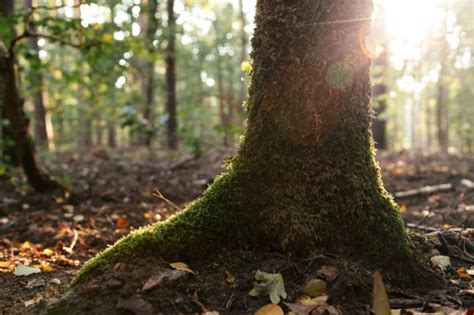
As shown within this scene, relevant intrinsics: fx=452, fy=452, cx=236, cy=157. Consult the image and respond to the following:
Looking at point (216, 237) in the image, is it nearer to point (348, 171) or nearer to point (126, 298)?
point (126, 298)

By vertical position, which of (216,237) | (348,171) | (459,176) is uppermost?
(348,171)

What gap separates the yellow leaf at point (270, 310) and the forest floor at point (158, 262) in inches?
2.9

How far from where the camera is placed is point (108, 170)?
9.43 metres

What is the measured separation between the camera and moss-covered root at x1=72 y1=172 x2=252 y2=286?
2.57m

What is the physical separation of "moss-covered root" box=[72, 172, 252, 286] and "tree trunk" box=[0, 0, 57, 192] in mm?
3742

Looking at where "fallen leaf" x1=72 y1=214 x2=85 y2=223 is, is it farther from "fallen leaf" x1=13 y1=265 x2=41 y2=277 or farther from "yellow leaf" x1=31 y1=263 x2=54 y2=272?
"fallen leaf" x1=13 y1=265 x2=41 y2=277

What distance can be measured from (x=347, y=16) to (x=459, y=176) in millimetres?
6297

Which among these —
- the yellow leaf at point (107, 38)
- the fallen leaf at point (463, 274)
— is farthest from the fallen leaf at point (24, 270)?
the yellow leaf at point (107, 38)

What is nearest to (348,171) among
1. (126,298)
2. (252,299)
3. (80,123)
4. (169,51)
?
(252,299)

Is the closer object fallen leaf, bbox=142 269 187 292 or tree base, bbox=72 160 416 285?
fallen leaf, bbox=142 269 187 292

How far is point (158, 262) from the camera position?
2.54 m

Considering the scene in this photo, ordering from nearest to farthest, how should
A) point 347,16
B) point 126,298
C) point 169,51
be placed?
Answer: point 126,298 → point 347,16 → point 169,51

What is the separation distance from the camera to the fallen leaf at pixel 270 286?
2.36 metres

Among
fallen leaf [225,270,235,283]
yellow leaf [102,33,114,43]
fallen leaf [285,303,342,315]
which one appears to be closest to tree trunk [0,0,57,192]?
yellow leaf [102,33,114,43]
